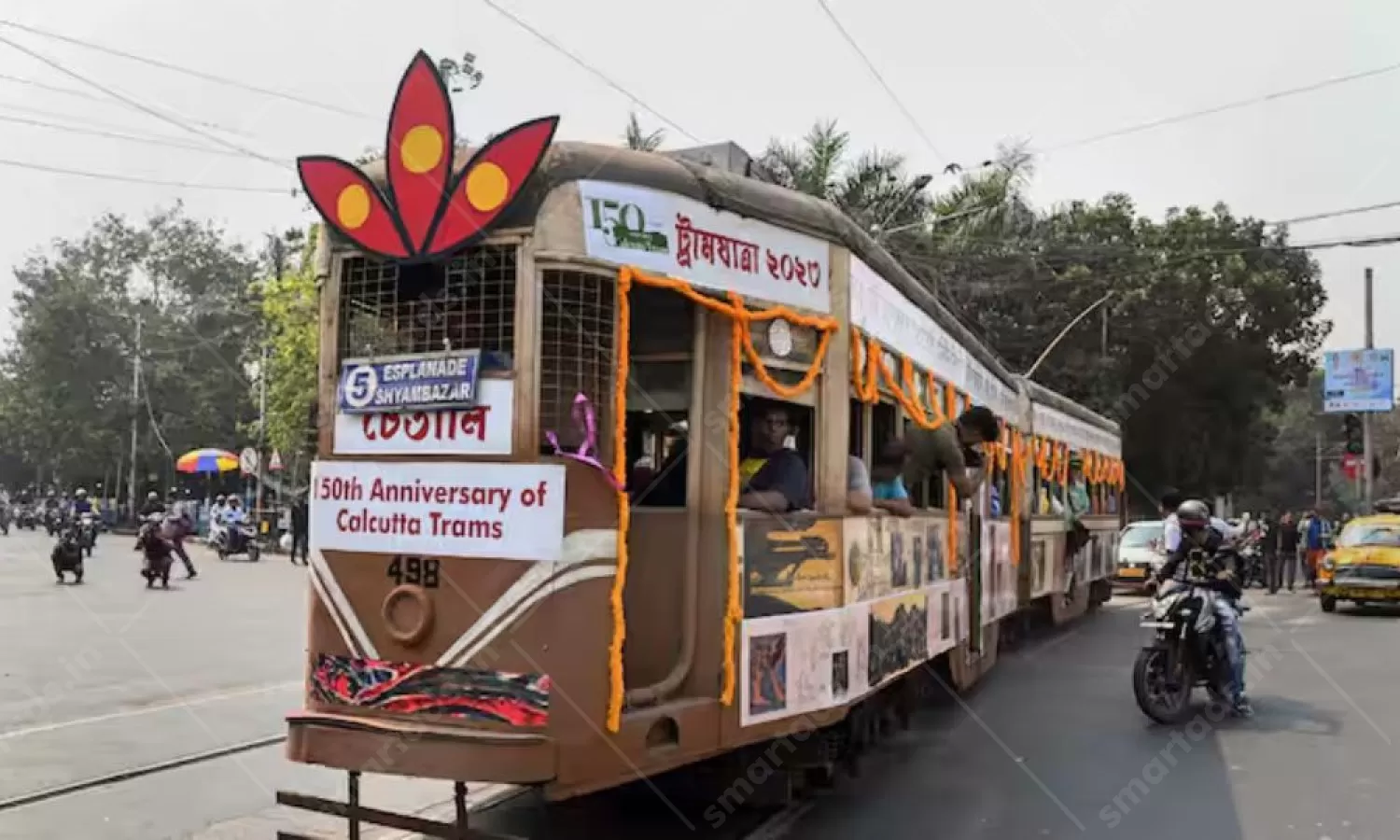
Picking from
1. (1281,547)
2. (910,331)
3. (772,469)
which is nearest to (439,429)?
(772,469)

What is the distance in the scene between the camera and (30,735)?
748 centimetres

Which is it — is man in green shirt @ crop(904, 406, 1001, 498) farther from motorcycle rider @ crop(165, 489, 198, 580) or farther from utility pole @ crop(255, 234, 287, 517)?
utility pole @ crop(255, 234, 287, 517)

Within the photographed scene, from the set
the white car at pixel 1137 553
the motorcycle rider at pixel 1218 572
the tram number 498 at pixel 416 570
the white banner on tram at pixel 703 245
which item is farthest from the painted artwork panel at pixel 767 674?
the white car at pixel 1137 553

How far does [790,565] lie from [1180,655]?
4.80 m

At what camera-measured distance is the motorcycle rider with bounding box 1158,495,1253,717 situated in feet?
28.8

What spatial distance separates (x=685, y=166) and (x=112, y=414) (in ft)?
156

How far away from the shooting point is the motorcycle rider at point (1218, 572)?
8.79 m

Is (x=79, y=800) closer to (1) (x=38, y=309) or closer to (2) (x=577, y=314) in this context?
(2) (x=577, y=314)

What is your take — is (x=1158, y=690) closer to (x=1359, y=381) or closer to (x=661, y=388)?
(x=661, y=388)

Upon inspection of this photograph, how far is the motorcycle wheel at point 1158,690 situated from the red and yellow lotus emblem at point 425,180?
6090 millimetres

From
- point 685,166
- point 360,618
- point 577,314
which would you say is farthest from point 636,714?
point 685,166

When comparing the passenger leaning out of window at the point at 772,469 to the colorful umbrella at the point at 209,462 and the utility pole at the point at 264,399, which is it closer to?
the utility pole at the point at 264,399

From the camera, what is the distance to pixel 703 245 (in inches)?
193

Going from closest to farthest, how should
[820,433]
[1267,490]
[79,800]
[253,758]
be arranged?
[820,433] → [79,800] → [253,758] → [1267,490]
